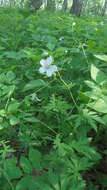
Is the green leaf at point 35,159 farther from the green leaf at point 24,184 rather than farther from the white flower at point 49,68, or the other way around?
the white flower at point 49,68

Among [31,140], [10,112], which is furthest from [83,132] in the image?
[10,112]

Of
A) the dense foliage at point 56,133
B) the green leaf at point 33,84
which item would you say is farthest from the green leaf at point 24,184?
the green leaf at point 33,84

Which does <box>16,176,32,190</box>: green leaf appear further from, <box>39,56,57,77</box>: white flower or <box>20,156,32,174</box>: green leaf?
<box>39,56,57,77</box>: white flower

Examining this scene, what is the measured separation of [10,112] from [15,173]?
14.1 inches

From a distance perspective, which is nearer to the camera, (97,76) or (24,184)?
(24,184)

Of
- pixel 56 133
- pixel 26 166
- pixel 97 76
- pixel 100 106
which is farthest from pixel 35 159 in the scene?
pixel 97 76

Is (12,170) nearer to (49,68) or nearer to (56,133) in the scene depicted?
(56,133)

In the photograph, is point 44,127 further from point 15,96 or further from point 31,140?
point 15,96

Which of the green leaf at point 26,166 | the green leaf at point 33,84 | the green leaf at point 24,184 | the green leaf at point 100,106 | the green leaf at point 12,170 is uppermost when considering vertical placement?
the green leaf at point 100,106

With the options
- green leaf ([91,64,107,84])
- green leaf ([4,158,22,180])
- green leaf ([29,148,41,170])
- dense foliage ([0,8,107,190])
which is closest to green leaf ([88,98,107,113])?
dense foliage ([0,8,107,190])

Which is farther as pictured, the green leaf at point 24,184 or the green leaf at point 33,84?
the green leaf at point 33,84

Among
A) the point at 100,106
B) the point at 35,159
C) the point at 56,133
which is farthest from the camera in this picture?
the point at 56,133

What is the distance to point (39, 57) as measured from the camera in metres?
1.75

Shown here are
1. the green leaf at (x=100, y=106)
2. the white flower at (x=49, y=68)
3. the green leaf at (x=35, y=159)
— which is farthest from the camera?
the white flower at (x=49, y=68)
